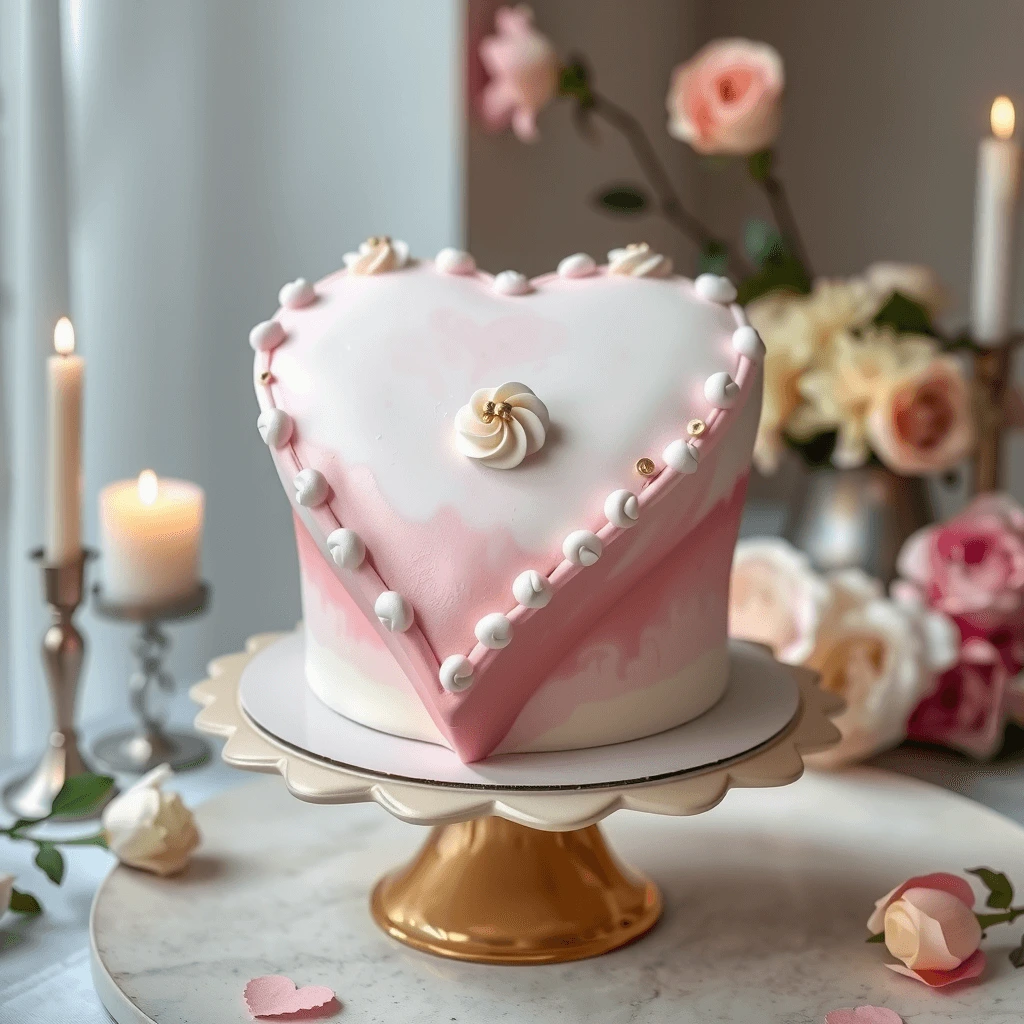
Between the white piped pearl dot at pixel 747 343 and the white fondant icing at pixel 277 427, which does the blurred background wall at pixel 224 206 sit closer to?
the white fondant icing at pixel 277 427

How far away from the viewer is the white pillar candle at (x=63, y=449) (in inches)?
38.5

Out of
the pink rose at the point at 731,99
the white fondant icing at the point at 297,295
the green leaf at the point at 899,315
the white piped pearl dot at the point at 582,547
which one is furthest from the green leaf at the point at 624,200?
the white piped pearl dot at the point at 582,547

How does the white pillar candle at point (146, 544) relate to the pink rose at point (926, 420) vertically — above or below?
below

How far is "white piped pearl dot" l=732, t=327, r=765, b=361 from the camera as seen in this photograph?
708 millimetres

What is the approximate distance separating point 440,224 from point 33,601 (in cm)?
48

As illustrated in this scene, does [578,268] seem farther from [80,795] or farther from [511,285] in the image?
[80,795]

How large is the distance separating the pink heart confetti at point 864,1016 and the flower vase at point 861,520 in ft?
1.79

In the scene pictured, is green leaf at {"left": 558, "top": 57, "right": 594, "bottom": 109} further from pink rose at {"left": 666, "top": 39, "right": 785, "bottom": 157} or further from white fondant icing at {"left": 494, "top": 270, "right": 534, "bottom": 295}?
white fondant icing at {"left": 494, "top": 270, "right": 534, "bottom": 295}

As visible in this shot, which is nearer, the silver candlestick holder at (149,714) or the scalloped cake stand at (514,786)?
the scalloped cake stand at (514,786)

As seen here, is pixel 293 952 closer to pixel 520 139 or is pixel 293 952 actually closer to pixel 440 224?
pixel 440 224

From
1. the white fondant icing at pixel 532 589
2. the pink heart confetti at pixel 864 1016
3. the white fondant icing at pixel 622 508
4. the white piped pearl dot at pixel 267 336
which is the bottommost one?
the pink heart confetti at pixel 864 1016

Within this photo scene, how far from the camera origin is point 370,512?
681mm

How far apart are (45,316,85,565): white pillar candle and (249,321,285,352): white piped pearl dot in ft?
0.97

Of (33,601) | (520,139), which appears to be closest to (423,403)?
(33,601)
